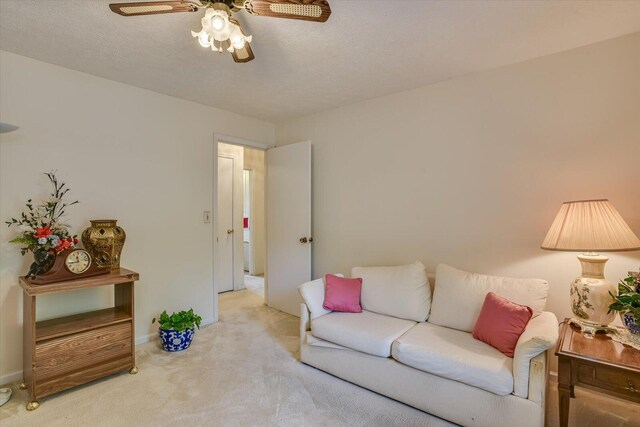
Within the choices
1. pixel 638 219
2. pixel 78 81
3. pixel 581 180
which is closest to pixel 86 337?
pixel 78 81

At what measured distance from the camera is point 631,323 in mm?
1712

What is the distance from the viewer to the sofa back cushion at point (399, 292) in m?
2.51

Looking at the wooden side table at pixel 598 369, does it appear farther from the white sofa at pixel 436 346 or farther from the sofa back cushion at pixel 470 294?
the sofa back cushion at pixel 470 294

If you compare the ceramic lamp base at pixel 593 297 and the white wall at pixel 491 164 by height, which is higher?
the white wall at pixel 491 164

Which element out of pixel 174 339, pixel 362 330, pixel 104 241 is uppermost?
pixel 104 241

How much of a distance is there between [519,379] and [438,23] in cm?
212

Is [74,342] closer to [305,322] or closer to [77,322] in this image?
[77,322]

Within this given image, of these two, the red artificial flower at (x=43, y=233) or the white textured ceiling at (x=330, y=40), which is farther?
the red artificial flower at (x=43, y=233)

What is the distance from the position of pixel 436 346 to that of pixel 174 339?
7.28 ft

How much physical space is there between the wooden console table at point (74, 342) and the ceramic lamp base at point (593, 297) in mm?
3076

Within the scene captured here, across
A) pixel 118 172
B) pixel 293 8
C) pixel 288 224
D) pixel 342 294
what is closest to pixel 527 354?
pixel 342 294

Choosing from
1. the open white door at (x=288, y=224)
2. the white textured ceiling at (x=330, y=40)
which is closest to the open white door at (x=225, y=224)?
the open white door at (x=288, y=224)

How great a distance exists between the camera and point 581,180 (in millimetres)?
2191

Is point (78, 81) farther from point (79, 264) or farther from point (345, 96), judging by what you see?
point (345, 96)
